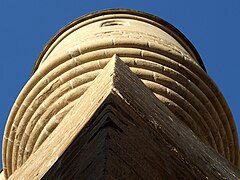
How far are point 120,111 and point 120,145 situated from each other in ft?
1.29

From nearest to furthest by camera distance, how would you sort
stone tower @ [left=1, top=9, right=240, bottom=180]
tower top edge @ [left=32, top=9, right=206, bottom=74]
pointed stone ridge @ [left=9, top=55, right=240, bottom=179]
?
pointed stone ridge @ [left=9, top=55, right=240, bottom=179] < stone tower @ [left=1, top=9, right=240, bottom=180] < tower top edge @ [left=32, top=9, right=206, bottom=74]

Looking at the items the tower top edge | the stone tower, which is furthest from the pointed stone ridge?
the tower top edge

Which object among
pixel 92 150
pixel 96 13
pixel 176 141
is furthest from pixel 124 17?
pixel 92 150

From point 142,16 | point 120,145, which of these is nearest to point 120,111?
point 120,145

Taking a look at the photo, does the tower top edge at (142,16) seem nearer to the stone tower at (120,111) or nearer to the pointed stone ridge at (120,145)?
the stone tower at (120,111)

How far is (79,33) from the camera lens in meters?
8.31

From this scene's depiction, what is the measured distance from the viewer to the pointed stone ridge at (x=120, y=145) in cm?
311

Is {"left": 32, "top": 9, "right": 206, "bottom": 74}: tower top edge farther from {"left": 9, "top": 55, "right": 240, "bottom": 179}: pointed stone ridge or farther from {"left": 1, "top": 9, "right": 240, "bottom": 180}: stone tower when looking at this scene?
{"left": 9, "top": 55, "right": 240, "bottom": 179}: pointed stone ridge

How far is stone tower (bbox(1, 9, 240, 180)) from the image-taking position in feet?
10.9

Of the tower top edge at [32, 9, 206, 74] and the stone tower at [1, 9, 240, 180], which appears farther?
the tower top edge at [32, 9, 206, 74]

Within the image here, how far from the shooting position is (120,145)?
3.20m

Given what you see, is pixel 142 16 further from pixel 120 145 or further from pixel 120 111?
pixel 120 145

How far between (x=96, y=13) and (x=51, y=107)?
2.27m

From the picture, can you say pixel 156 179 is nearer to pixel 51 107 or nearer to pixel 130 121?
pixel 130 121
